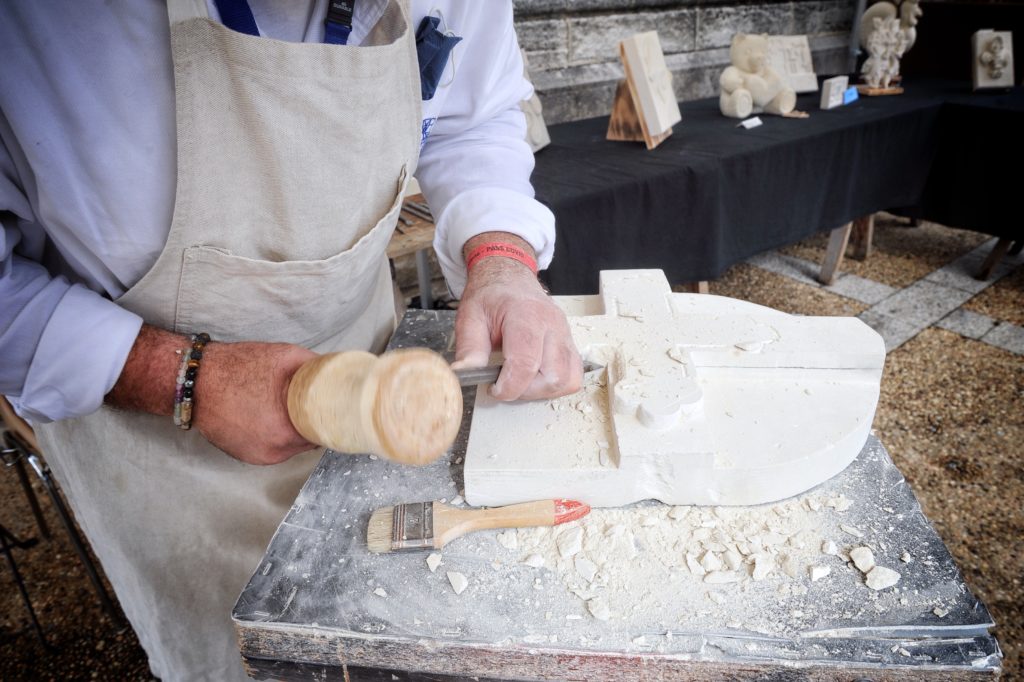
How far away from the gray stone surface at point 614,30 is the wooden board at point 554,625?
358 centimetres

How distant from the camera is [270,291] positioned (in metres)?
0.95

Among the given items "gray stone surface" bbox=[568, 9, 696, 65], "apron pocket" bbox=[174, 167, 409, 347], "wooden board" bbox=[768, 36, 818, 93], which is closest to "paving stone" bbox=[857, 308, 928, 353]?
"wooden board" bbox=[768, 36, 818, 93]

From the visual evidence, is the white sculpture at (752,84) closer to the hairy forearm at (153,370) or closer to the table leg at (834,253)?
the table leg at (834,253)

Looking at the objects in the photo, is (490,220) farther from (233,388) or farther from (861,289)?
(861,289)


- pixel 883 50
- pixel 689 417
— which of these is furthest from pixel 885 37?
pixel 689 417

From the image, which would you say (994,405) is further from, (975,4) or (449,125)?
(975,4)

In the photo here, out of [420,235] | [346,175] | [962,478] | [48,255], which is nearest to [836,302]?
[962,478]

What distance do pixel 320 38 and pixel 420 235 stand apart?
4.68 feet

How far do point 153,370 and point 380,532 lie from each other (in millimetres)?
386

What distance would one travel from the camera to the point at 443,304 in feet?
10.9

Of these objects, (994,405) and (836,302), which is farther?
(836,302)

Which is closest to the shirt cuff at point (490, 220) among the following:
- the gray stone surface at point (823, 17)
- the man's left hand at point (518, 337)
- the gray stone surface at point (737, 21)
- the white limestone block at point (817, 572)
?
the man's left hand at point (518, 337)

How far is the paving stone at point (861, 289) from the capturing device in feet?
12.1

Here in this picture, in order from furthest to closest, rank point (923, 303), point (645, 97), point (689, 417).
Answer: point (923, 303) < point (645, 97) < point (689, 417)
